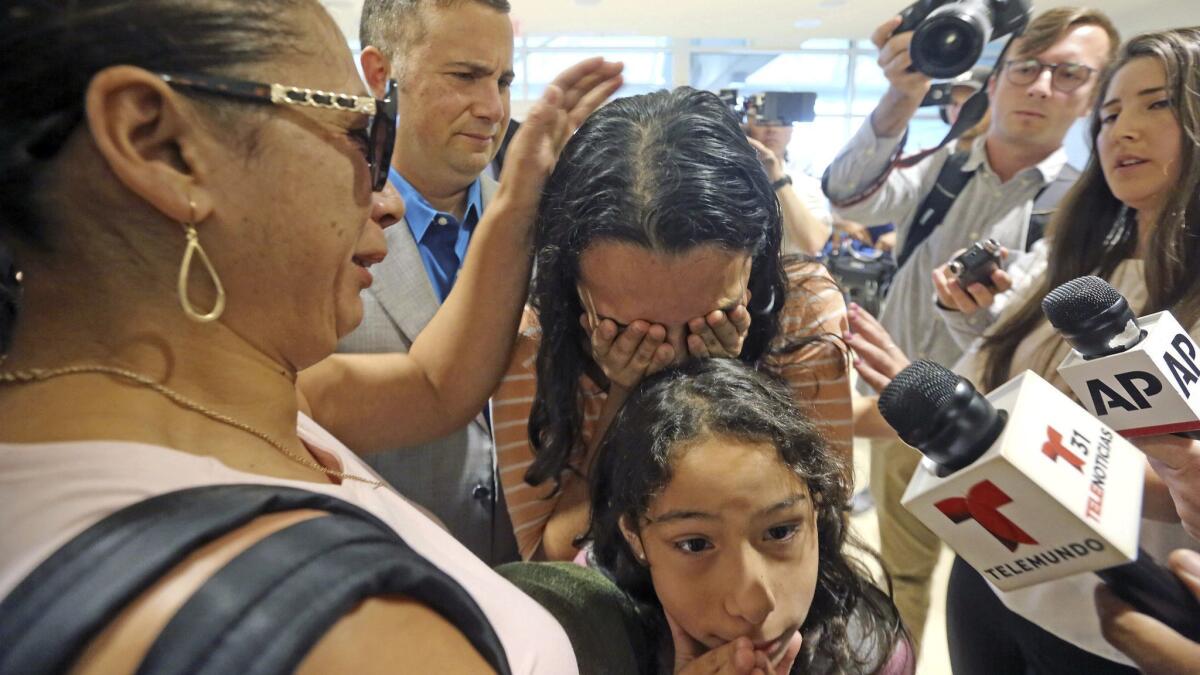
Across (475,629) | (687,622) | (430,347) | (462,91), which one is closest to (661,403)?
(687,622)

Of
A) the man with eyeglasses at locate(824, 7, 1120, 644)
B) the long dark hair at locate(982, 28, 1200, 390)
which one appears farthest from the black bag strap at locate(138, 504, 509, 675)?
the man with eyeglasses at locate(824, 7, 1120, 644)

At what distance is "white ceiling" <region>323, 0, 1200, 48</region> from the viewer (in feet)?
26.8

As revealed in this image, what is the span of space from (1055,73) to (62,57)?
2359 millimetres

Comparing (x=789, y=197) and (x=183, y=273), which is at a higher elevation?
(x=183, y=273)

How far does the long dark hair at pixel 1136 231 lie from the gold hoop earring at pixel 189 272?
112cm

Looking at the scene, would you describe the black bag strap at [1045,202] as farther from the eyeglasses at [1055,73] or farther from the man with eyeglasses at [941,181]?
the eyeglasses at [1055,73]

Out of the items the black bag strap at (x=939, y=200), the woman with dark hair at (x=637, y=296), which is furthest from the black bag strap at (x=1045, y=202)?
the woman with dark hair at (x=637, y=296)

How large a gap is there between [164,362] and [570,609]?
48 centimetres

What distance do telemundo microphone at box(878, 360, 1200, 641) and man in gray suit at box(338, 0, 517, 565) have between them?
0.71 meters

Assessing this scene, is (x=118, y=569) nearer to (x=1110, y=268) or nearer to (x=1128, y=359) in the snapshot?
(x=1128, y=359)

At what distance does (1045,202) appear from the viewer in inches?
89.3

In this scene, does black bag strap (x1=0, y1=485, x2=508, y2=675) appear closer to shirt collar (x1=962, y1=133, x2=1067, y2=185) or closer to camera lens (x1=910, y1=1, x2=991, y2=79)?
camera lens (x1=910, y1=1, x2=991, y2=79)

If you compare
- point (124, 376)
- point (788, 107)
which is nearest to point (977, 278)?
point (788, 107)

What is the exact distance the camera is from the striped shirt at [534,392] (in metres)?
1.19
